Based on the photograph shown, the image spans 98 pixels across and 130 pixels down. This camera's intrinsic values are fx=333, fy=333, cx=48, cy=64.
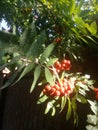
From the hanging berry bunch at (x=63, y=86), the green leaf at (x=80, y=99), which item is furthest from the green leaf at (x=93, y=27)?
the green leaf at (x=80, y=99)

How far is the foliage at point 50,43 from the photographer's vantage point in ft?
3.31

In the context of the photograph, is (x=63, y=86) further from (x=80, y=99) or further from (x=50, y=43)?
(x=50, y=43)

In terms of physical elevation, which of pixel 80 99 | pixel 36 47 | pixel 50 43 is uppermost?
pixel 50 43

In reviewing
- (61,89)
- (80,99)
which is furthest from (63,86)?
(80,99)

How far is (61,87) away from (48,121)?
0.71 meters

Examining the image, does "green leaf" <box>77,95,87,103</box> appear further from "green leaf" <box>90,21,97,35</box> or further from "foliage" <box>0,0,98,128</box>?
"green leaf" <box>90,21,97,35</box>

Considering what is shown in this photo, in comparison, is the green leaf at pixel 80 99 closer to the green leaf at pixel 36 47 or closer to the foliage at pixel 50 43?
the foliage at pixel 50 43

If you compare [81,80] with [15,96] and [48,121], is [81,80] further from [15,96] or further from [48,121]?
[15,96]

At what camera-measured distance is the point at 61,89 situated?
43.9 inches

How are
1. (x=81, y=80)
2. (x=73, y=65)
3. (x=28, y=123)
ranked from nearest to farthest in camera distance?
(x=81, y=80) → (x=73, y=65) → (x=28, y=123)

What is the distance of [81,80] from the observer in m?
1.25

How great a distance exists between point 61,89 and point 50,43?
→ 27cm

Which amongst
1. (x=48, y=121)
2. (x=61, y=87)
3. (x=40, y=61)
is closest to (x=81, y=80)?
(x=61, y=87)

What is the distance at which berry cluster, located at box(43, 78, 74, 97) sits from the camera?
1113mm
